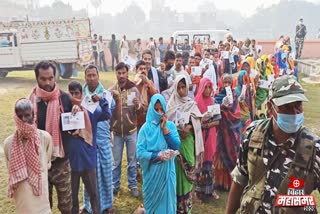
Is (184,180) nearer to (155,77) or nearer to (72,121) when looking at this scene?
(72,121)

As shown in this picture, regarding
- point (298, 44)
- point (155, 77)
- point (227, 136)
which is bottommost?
point (227, 136)

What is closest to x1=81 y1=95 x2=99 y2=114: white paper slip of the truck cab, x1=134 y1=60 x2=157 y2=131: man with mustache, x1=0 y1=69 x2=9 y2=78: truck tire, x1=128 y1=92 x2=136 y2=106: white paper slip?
x1=128 y1=92 x2=136 y2=106: white paper slip

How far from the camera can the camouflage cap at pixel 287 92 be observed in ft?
6.68

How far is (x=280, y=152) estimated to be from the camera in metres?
2.09

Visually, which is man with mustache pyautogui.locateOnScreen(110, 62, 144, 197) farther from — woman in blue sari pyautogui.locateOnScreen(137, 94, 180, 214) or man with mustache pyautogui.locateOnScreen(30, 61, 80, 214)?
man with mustache pyautogui.locateOnScreen(30, 61, 80, 214)

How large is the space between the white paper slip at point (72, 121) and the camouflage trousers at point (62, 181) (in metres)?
0.34

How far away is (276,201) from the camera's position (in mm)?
2072

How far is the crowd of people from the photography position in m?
2.12

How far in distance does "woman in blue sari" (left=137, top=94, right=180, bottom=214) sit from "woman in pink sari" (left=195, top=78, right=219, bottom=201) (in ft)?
3.42

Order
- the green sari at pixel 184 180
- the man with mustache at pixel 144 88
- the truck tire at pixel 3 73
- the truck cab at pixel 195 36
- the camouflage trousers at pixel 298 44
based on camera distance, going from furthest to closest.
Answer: the camouflage trousers at pixel 298 44, the truck cab at pixel 195 36, the truck tire at pixel 3 73, the man with mustache at pixel 144 88, the green sari at pixel 184 180

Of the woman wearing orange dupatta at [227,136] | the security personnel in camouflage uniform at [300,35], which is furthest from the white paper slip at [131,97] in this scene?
the security personnel in camouflage uniform at [300,35]

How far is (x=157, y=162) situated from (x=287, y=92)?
1896 millimetres

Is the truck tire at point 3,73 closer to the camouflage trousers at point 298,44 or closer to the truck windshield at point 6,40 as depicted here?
the truck windshield at point 6,40

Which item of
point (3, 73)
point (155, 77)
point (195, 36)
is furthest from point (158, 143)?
point (195, 36)
